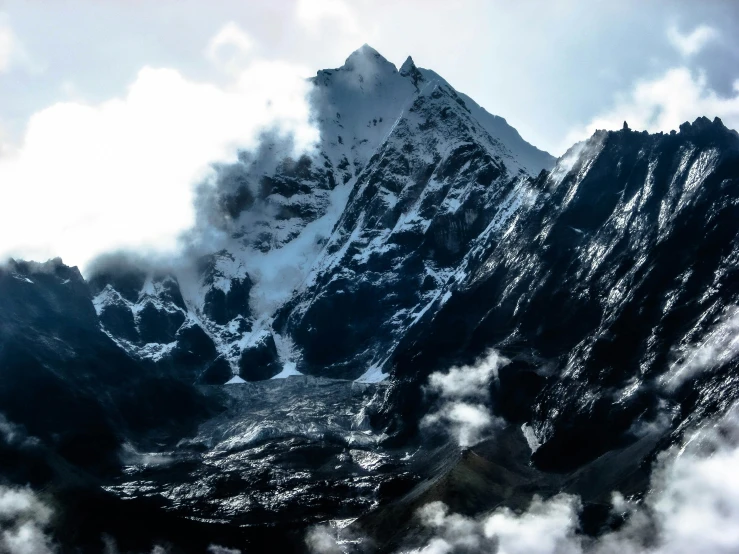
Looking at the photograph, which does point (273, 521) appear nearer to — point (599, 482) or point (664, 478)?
point (599, 482)

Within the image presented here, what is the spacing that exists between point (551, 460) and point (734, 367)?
146 feet

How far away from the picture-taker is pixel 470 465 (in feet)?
585

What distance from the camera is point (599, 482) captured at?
16125 cm

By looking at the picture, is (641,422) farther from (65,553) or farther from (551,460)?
(65,553)

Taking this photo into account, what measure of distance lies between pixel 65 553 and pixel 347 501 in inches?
2296

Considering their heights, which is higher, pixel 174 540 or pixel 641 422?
pixel 641 422

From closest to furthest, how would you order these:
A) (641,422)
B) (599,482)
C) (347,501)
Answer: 1. (599,482)
2. (641,422)
3. (347,501)

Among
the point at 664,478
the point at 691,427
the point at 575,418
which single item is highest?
the point at 575,418

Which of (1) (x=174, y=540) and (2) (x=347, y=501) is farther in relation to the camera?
(2) (x=347, y=501)

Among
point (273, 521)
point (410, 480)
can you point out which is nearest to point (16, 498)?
point (273, 521)

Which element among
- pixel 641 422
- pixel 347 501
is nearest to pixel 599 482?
pixel 641 422

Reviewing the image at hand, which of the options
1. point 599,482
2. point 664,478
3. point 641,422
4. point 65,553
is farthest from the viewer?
point 641,422

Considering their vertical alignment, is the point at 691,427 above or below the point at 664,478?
above

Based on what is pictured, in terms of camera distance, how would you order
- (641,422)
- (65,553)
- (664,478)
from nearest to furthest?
(664,478) < (65,553) < (641,422)
